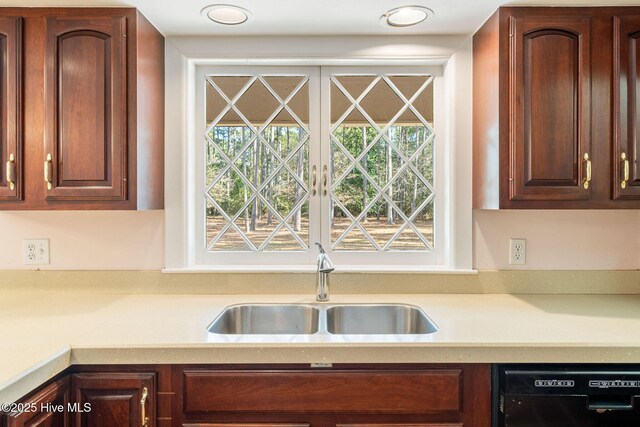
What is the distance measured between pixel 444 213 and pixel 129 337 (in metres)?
1.42

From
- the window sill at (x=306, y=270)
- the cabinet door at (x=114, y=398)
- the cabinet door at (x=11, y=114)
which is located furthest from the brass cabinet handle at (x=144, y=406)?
the cabinet door at (x=11, y=114)

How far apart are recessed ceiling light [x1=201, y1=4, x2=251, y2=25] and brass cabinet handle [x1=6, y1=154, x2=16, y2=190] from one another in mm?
933

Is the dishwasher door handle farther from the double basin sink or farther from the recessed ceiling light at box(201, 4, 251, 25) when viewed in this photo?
the recessed ceiling light at box(201, 4, 251, 25)

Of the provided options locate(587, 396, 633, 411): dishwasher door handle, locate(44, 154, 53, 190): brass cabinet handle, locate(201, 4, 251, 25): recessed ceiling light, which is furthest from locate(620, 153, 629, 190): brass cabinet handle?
locate(44, 154, 53, 190): brass cabinet handle

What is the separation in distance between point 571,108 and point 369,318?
3.79 ft

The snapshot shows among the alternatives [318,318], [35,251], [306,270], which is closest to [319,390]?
[318,318]

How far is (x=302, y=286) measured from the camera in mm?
1743

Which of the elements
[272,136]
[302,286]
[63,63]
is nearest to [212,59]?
[272,136]

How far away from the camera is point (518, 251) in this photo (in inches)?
69.2

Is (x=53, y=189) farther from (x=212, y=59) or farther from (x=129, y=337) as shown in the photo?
(x=212, y=59)

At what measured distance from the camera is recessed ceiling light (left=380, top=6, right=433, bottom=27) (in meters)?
1.50

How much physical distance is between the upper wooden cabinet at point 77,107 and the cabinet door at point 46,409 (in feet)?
2.24

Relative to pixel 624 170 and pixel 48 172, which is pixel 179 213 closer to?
pixel 48 172

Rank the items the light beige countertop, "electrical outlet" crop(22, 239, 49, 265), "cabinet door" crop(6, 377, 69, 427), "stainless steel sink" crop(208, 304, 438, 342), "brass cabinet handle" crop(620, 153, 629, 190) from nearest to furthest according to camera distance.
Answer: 1. "cabinet door" crop(6, 377, 69, 427)
2. the light beige countertop
3. "brass cabinet handle" crop(620, 153, 629, 190)
4. "stainless steel sink" crop(208, 304, 438, 342)
5. "electrical outlet" crop(22, 239, 49, 265)
